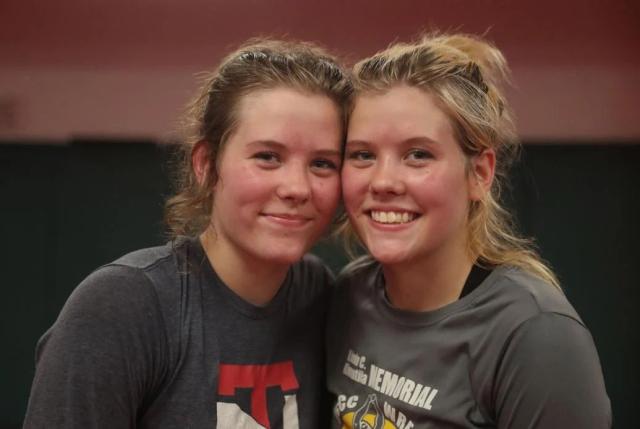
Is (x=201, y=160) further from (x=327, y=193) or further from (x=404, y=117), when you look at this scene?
(x=404, y=117)

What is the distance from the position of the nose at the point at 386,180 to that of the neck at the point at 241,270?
1.02 ft

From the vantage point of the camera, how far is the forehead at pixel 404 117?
145 centimetres

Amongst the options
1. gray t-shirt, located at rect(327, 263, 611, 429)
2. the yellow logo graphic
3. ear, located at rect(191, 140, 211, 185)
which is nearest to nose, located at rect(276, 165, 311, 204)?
ear, located at rect(191, 140, 211, 185)

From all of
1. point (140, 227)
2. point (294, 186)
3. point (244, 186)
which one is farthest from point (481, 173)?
point (140, 227)

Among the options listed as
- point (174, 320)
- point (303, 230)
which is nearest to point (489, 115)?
point (303, 230)

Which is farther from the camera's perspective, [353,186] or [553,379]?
[353,186]

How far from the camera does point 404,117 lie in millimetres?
1457

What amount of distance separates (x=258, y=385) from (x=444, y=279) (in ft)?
1.51

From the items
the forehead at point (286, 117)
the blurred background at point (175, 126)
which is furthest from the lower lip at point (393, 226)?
the blurred background at point (175, 126)

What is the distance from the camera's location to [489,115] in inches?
60.1

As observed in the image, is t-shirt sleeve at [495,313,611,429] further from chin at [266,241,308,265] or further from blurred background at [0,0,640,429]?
blurred background at [0,0,640,429]

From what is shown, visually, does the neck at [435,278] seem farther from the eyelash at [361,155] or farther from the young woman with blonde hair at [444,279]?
the eyelash at [361,155]

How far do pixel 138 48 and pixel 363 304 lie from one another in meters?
2.68

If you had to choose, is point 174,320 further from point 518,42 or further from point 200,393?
point 518,42
